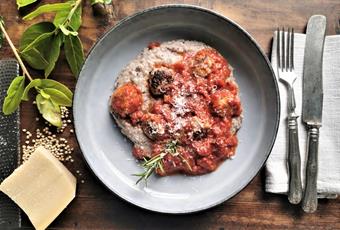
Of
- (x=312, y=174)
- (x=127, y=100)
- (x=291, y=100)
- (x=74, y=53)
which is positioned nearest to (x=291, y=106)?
(x=291, y=100)

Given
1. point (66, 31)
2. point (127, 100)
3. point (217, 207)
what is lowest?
point (217, 207)

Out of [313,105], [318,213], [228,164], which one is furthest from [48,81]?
[318,213]

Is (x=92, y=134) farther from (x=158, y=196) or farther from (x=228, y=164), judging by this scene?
(x=228, y=164)

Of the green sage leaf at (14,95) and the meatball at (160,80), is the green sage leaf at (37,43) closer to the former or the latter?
the green sage leaf at (14,95)

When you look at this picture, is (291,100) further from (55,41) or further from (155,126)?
(55,41)

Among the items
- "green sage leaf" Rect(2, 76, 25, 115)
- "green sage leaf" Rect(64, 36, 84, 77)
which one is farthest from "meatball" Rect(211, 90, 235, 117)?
"green sage leaf" Rect(2, 76, 25, 115)
